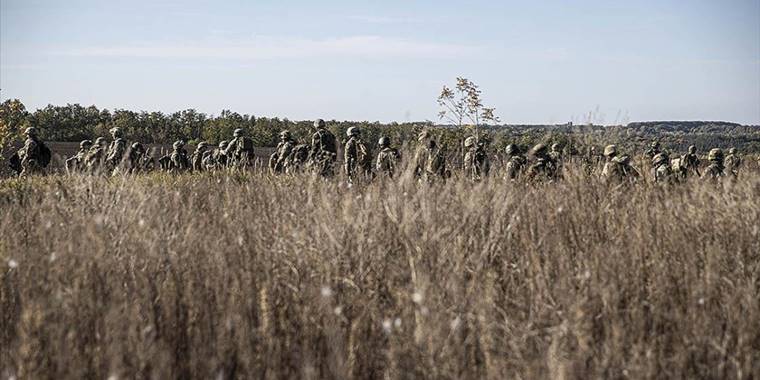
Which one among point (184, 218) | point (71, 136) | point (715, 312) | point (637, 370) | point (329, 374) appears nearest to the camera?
point (637, 370)

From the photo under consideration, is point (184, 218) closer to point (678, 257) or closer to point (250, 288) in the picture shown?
point (250, 288)

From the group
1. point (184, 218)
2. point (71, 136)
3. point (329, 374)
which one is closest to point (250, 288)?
point (329, 374)

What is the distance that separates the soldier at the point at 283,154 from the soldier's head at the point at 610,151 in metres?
7.80

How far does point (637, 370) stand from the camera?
3.62 meters

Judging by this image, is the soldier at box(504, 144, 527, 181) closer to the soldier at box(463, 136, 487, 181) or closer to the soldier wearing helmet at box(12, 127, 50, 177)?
the soldier at box(463, 136, 487, 181)

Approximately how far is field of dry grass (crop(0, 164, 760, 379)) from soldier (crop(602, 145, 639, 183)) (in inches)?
61.7

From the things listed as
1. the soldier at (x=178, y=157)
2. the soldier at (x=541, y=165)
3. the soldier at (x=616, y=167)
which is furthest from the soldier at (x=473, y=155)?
the soldier at (x=178, y=157)

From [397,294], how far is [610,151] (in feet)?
17.5

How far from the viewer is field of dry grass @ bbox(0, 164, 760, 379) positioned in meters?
3.92

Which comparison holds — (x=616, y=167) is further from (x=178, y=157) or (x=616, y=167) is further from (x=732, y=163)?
(x=178, y=157)

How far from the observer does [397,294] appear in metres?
4.81

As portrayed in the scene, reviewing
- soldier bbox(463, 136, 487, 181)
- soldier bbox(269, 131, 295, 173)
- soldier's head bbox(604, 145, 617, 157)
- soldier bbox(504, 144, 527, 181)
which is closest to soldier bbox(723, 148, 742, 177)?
soldier bbox(504, 144, 527, 181)

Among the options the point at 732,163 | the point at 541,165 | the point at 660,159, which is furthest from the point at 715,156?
the point at 541,165

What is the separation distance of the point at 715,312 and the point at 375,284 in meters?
2.27
